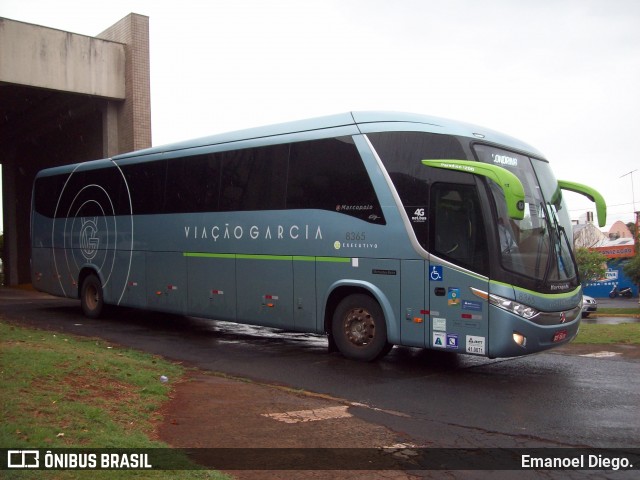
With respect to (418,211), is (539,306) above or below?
below

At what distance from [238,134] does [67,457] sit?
8.38m

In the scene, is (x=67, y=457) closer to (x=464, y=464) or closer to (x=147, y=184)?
(x=464, y=464)

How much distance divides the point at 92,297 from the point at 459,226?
34.8ft

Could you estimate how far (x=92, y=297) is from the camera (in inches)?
642

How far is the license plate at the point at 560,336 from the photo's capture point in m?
8.97

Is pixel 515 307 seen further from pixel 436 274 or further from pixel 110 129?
pixel 110 129

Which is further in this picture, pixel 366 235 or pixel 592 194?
pixel 592 194

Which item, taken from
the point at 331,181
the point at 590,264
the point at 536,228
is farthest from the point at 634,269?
the point at 331,181

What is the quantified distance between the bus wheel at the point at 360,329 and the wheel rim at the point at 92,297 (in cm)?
791

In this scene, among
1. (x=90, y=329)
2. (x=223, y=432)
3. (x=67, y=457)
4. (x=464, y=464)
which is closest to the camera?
(x=67, y=457)

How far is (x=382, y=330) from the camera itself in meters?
10.0

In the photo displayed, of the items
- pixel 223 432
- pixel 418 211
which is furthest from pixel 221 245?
pixel 223 432

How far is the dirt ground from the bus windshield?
3186 mm

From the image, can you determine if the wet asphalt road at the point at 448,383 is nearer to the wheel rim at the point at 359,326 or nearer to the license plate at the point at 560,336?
the wheel rim at the point at 359,326
